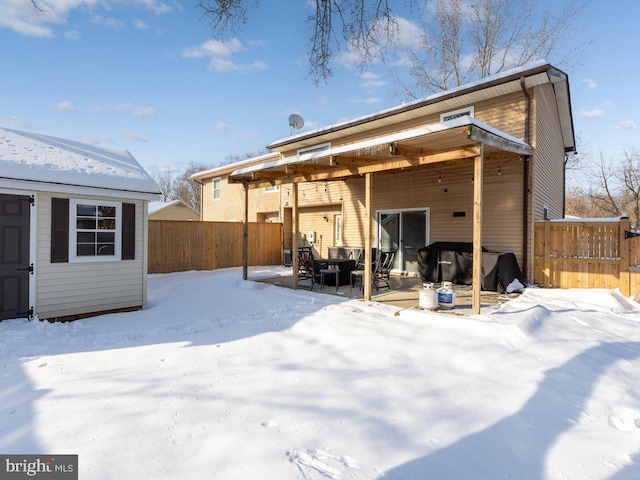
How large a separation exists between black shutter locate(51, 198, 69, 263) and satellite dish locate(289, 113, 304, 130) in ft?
36.1

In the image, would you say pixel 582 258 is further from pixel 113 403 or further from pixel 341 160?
pixel 113 403

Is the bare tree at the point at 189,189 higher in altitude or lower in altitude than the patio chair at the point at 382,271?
higher

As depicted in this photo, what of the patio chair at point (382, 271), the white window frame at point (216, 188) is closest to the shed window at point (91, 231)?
the patio chair at point (382, 271)

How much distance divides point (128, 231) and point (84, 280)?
45.7 inches

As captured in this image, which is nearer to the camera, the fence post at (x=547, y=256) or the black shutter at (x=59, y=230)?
the black shutter at (x=59, y=230)

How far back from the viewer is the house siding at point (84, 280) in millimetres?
5867

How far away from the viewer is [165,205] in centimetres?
2208

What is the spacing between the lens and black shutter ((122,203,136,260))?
266 inches

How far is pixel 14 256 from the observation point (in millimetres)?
5578

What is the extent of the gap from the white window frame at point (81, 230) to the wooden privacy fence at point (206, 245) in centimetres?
525

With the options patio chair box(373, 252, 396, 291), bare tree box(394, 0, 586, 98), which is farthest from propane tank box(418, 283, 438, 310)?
bare tree box(394, 0, 586, 98)

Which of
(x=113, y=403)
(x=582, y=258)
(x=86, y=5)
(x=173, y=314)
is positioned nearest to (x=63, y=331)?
(x=173, y=314)

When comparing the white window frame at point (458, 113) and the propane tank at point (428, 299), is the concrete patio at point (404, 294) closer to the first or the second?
the propane tank at point (428, 299)

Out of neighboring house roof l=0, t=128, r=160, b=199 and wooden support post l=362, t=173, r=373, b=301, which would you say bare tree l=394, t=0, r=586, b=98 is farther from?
neighboring house roof l=0, t=128, r=160, b=199
